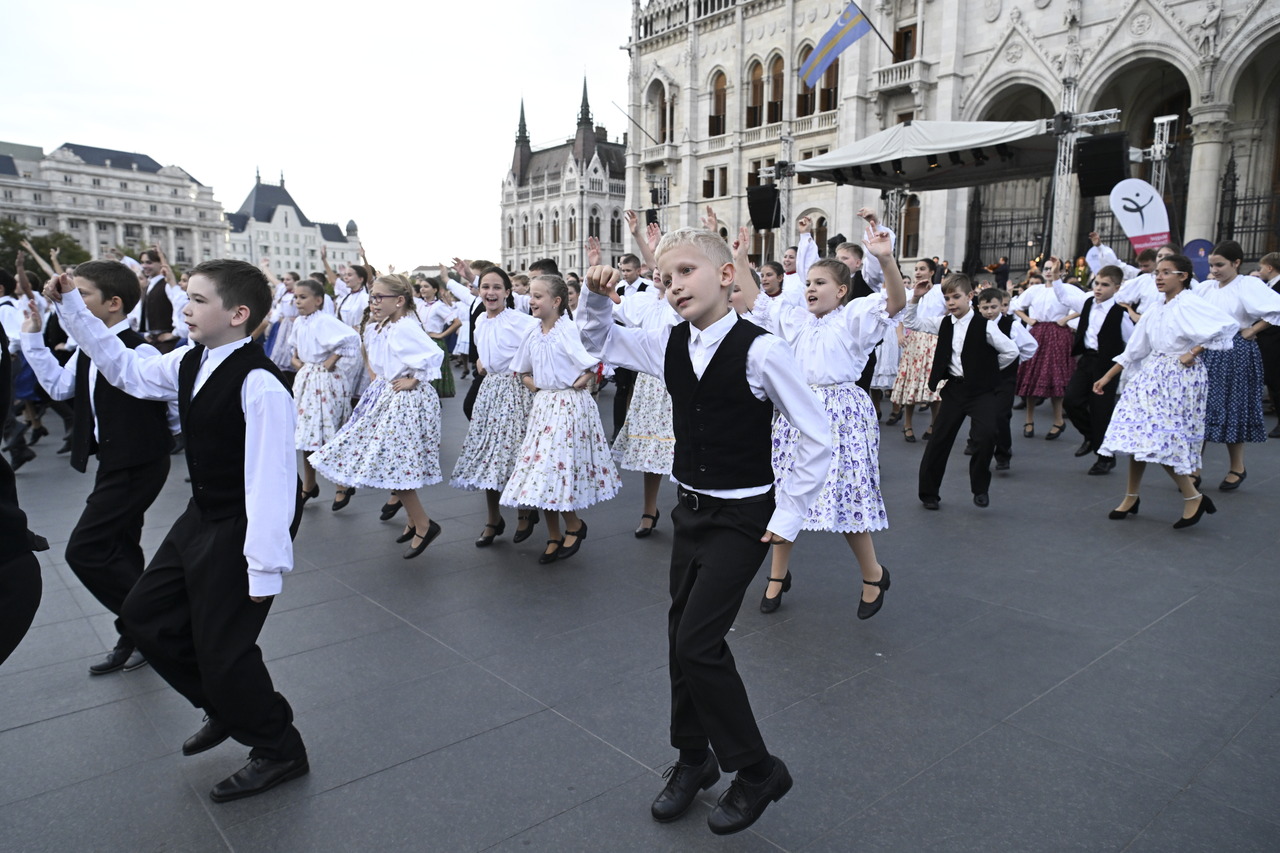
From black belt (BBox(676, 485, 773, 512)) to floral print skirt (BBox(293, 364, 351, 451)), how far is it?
5.19m

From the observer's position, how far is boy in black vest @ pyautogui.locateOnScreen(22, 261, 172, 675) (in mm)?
3457

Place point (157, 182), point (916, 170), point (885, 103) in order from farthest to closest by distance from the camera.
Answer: point (157, 182) < point (885, 103) < point (916, 170)

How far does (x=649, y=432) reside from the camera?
620 cm

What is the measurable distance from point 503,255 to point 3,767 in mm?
91929

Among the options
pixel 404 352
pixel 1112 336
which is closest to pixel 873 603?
pixel 404 352

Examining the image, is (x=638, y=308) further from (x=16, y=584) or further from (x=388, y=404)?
(x=16, y=584)

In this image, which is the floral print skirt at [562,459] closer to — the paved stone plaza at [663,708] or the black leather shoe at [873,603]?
the paved stone plaza at [663,708]

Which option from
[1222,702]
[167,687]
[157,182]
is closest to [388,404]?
[167,687]

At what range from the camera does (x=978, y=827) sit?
251cm

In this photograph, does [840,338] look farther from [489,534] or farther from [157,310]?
[157,310]

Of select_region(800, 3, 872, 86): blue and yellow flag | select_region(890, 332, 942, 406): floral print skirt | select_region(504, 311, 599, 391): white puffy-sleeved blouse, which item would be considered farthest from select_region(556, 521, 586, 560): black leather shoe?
select_region(800, 3, 872, 86): blue and yellow flag

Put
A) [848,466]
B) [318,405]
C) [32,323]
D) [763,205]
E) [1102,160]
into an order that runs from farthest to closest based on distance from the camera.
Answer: [763,205] < [1102,160] < [318,405] < [848,466] < [32,323]

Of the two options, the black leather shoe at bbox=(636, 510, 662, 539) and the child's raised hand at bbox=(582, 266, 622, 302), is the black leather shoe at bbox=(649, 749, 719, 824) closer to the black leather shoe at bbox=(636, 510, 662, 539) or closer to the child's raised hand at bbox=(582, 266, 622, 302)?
the child's raised hand at bbox=(582, 266, 622, 302)

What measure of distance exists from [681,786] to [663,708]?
664 millimetres
